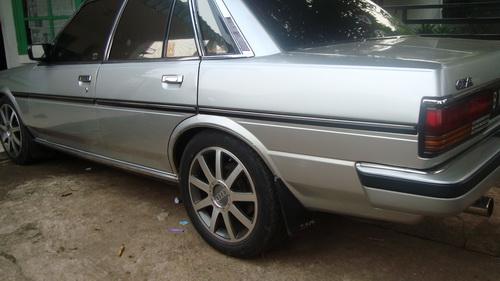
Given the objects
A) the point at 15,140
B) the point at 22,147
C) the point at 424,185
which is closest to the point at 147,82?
the point at 424,185

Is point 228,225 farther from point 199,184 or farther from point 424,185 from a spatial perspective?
point 424,185

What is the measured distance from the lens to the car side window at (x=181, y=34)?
299 centimetres

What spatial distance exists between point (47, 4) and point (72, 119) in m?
4.34

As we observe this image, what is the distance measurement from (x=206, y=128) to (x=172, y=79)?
1.23 feet

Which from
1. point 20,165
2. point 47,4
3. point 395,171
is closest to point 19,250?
point 20,165

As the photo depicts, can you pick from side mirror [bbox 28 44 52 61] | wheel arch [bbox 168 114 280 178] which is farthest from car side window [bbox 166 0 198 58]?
side mirror [bbox 28 44 52 61]

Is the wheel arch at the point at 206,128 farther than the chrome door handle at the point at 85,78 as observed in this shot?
No

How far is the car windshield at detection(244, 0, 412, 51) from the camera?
9.11 feet

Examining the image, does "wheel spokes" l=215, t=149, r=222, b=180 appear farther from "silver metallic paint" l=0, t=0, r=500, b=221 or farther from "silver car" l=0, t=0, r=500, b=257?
"silver metallic paint" l=0, t=0, r=500, b=221

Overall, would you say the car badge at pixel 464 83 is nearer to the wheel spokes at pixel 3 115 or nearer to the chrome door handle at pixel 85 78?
the chrome door handle at pixel 85 78

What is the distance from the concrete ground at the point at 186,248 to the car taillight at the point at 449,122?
936 millimetres

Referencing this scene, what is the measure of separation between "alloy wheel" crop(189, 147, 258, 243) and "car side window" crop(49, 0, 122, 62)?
4.31ft

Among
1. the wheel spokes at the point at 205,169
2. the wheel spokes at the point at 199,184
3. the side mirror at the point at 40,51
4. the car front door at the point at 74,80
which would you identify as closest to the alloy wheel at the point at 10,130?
the car front door at the point at 74,80

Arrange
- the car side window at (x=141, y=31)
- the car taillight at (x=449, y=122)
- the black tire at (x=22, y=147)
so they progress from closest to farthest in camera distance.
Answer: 1. the car taillight at (x=449, y=122)
2. the car side window at (x=141, y=31)
3. the black tire at (x=22, y=147)
